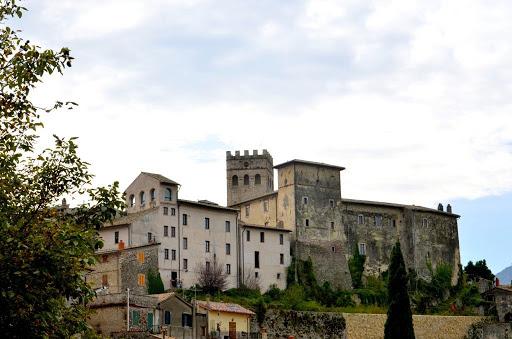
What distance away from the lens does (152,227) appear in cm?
6800

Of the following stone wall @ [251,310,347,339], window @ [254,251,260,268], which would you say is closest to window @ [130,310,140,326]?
stone wall @ [251,310,347,339]

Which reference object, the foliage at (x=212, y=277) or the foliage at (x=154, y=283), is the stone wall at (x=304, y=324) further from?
the foliage at (x=154, y=283)

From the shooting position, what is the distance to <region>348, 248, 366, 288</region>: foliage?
267 feet

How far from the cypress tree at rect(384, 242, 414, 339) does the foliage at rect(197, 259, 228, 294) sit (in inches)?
590

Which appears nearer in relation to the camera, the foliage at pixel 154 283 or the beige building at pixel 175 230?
the foliage at pixel 154 283

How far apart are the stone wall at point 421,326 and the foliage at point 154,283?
1386 centimetres

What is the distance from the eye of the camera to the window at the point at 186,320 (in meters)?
56.2

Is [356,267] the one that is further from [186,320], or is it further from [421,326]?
[186,320]

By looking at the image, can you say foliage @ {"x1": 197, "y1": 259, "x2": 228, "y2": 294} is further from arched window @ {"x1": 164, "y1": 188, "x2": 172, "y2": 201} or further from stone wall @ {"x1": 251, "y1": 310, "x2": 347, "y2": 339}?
stone wall @ {"x1": 251, "y1": 310, "x2": 347, "y2": 339}

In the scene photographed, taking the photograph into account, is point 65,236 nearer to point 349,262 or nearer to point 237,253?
point 237,253

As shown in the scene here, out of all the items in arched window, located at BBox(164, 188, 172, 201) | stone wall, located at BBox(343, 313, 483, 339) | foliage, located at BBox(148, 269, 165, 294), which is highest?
arched window, located at BBox(164, 188, 172, 201)

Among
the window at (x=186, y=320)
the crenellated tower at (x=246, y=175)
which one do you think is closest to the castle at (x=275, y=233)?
the window at (x=186, y=320)

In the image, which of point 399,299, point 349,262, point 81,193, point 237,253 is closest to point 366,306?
point 349,262

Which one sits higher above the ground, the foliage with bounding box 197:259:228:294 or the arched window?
the arched window
